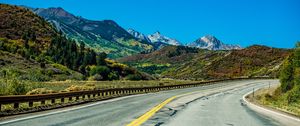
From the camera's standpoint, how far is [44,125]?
11.6 m

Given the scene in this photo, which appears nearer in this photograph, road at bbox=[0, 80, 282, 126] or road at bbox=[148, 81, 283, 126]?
road at bbox=[0, 80, 282, 126]

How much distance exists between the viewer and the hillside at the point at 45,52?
280 ft

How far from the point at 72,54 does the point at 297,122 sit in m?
103

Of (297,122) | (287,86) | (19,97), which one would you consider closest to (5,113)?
(19,97)

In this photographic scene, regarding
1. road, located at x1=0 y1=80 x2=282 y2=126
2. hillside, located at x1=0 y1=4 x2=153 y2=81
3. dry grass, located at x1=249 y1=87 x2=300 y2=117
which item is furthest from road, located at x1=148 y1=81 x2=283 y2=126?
hillside, located at x1=0 y1=4 x2=153 y2=81

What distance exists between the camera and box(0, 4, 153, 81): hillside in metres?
85.2

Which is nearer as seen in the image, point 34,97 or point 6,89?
point 34,97

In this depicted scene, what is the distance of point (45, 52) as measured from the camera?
348ft

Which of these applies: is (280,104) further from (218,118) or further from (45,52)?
(45,52)

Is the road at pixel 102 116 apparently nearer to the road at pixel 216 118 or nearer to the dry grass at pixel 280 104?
the road at pixel 216 118

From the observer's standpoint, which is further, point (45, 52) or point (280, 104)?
point (45, 52)

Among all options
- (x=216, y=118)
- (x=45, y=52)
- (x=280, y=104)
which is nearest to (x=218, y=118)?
(x=216, y=118)

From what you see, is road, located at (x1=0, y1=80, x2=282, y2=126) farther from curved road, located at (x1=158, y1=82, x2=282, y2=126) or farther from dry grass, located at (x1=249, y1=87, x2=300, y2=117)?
dry grass, located at (x1=249, y1=87, x2=300, y2=117)

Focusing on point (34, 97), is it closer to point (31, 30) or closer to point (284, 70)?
point (284, 70)
